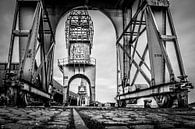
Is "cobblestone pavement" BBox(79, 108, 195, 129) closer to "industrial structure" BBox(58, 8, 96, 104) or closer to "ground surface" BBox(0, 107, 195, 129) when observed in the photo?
"ground surface" BBox(0, 107, 195, 129)

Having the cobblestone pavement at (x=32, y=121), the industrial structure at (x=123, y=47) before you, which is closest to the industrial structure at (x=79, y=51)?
the industrial structure at (x=123, y=47)

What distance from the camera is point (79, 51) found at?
3028 cm

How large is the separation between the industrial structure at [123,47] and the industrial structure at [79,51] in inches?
459

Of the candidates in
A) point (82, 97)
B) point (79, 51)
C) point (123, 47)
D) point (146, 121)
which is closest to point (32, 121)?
point (146, 121)

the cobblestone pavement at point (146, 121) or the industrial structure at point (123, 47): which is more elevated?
the industrial structure at point (123, 47)

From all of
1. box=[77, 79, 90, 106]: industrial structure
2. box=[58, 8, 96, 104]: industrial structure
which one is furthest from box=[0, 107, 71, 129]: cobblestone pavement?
box=[77, 79, 90, 106]: industrial structure

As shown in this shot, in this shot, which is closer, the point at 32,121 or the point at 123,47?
the point at 32,121

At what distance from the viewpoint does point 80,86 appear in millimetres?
39406

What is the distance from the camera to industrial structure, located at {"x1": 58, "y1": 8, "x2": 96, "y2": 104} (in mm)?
27087

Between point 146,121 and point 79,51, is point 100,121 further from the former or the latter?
point 79,51

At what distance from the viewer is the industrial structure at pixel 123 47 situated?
694 centimetres

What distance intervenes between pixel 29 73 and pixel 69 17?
67.2ft

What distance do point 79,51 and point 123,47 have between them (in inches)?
673

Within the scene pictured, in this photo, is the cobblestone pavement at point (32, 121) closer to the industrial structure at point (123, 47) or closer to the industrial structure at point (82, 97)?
the industrial structure at point (123, 47)
